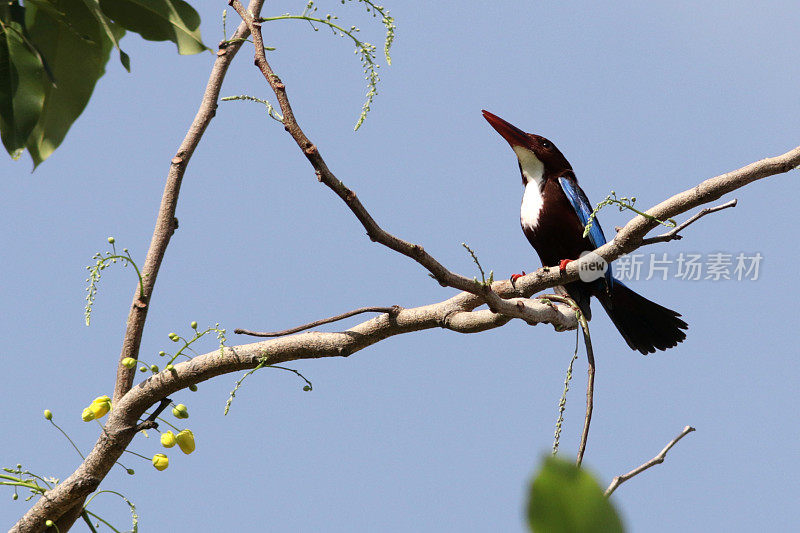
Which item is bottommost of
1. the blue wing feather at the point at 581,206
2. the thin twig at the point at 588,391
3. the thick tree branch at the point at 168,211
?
the thin twig at the point at 588,391

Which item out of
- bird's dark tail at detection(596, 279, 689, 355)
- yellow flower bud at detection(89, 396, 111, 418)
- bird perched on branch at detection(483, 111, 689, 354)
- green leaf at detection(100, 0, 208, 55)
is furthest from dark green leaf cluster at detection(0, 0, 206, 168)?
bird's dark tail at detection(596, 279, 689, 355)

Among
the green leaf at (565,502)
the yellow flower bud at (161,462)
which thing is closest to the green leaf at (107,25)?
the green leaf at (565,502)

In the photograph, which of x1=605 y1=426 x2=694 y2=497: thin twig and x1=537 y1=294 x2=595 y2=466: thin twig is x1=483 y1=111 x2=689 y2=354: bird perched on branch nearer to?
x1=537 y1=294 x2=595 y2=466: thin twig

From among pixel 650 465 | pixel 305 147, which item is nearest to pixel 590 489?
pixel 650 465

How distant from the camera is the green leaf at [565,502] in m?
0.31

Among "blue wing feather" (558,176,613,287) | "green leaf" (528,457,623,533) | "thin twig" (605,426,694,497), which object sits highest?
"blue wing feather" (558,176,613,287)

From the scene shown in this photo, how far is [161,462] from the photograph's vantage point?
2.05 m

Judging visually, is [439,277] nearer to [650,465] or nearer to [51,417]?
Answer: [650,465]

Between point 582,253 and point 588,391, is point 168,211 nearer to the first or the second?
point 588,391

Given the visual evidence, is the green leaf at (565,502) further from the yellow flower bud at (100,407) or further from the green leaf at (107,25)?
the yellow flower bud at (100,407)

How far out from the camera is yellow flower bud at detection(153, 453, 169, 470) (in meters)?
2.05

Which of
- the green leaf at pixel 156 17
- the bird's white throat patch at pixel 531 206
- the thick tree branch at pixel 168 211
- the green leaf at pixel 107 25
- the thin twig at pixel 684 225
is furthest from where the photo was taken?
the bird's white throat patch at pixel 531 206

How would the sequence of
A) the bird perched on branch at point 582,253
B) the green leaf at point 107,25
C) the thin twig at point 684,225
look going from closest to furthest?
the green leaf at point 107,25, the thin twig at point 684,225, the bird perched on branch at point 582,253

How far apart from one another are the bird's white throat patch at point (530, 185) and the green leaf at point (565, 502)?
3.42 meters
